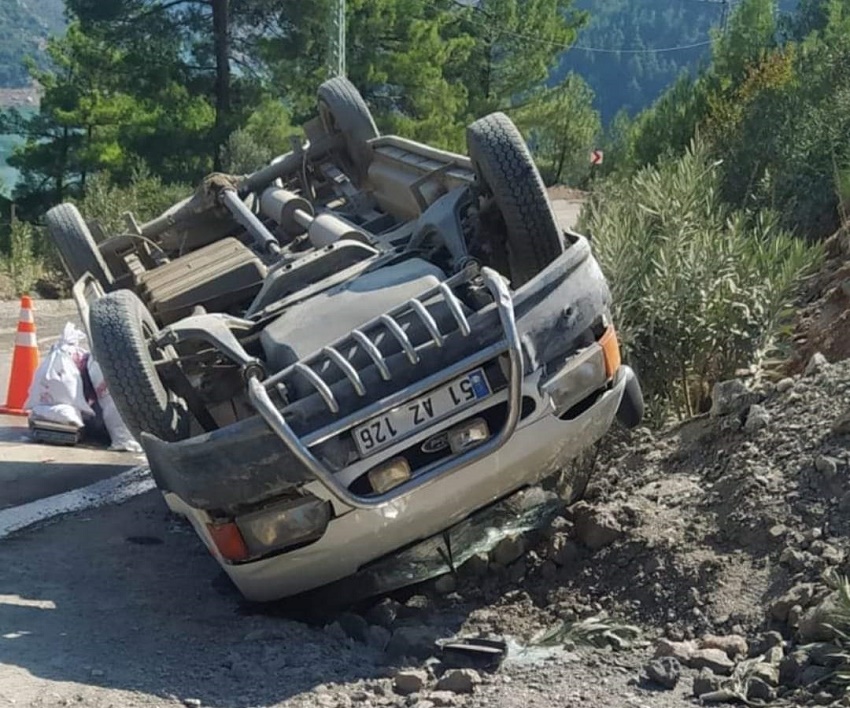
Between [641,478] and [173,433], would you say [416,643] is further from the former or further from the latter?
[641,478]

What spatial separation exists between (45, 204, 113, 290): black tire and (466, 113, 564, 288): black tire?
94.7 inches

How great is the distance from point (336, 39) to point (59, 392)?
1840 centimetres

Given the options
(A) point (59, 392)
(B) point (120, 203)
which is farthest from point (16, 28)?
(A) point (59, 392)

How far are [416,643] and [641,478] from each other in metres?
1.49

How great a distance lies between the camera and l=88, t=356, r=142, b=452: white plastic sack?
7.30 metres

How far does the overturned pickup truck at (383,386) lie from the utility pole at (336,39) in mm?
19497

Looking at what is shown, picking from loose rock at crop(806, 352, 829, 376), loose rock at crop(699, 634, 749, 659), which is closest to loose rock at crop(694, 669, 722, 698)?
loose rock at crop(699, 634, 749, 659)

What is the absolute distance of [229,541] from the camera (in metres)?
4.10

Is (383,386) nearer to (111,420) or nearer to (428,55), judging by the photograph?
(111,420)

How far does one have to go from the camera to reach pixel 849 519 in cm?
407

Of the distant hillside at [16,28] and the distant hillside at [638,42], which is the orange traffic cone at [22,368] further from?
the distant hillside at [638,42]

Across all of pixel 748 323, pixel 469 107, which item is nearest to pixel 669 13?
pixel 469 107

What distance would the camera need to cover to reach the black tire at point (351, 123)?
7230 mm

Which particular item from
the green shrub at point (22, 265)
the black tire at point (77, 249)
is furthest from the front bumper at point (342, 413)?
the green shrub at point (22, 265)
